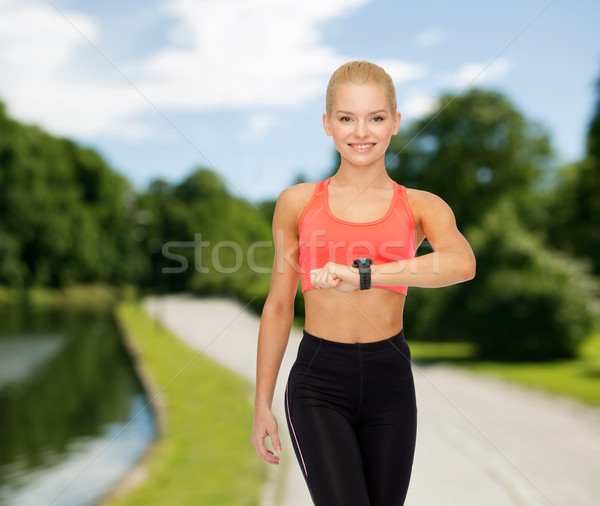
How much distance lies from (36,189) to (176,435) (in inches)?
1600

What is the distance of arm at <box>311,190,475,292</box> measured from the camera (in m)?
1.80

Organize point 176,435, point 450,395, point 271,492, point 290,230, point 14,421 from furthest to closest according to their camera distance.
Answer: point 14,421 → point 450,395 → point 176,435 → point 271,492 → point 290,230

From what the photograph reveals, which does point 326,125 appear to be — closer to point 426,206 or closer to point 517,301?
point 426,206

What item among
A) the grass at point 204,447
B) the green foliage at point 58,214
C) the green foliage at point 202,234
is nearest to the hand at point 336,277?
the grass at point 204,447

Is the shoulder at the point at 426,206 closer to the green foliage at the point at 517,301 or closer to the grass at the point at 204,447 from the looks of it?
the grass at the point at 204,447

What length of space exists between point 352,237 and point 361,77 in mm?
530

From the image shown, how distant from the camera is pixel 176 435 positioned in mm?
10602

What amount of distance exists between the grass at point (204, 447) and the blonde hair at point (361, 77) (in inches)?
118

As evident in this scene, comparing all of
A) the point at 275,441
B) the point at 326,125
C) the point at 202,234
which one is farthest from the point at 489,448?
the point at 202,234

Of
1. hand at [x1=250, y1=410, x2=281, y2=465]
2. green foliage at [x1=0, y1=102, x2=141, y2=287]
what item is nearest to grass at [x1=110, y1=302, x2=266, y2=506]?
hand at [x1=250, y1=410, x2=281, y2=465]

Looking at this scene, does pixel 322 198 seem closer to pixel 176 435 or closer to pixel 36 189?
pixel 176 435

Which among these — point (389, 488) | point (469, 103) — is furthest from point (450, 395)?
point (469, 103)

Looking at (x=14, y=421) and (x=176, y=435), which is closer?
Answer: (x=176, y=435)

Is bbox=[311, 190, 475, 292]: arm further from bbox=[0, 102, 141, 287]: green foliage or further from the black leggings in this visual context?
bbox=[0, 102, 141, 287]: green foliage
